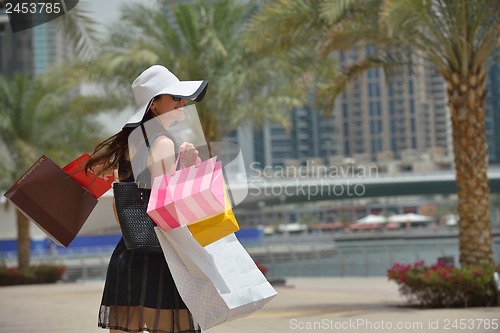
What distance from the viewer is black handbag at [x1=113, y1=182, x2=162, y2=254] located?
142 inches

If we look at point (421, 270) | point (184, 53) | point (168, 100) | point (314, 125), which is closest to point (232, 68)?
point (184, 53)

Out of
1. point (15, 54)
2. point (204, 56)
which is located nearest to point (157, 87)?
point (204, 56)

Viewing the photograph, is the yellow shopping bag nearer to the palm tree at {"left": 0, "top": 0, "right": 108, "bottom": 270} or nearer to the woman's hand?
the woman's hand

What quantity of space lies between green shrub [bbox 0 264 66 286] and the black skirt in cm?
2283

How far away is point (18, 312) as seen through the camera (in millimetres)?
12664

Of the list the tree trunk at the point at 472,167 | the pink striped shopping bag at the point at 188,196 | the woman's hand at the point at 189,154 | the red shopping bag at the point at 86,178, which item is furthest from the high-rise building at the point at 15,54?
the pink striped shopping bag at the point at 188,196

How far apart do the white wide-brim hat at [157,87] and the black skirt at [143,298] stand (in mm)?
577

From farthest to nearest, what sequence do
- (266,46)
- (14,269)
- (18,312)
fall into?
(14,269)
(266,46)
(18,312)

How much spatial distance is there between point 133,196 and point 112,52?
58.3 ft

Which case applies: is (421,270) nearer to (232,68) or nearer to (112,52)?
(232,68)

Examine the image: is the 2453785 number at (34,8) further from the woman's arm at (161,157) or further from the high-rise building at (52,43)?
the woman's arm at (161,157)

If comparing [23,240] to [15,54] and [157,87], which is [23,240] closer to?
[157,87]

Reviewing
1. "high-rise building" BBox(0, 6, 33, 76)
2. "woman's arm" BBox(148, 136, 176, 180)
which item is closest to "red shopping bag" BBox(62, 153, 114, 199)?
"woman's arm" BBox(148, 136, 176, 180)

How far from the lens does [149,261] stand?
372 centimetres
